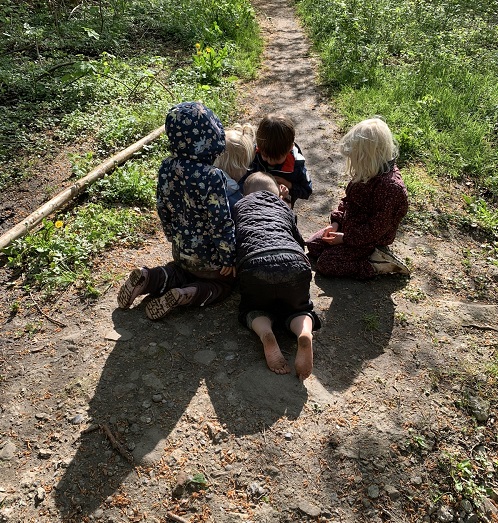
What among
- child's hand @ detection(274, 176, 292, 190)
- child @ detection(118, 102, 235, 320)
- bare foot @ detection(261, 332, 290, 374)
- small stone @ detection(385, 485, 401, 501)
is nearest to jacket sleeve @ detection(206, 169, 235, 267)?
child @ detection(118, 102, 235, 320)

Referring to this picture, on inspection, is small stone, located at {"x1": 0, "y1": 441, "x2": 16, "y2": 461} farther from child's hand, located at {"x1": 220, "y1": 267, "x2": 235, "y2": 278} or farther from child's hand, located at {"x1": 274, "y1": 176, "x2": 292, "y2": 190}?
child's hand, located at {"x1": 274, "y1": 176, "x2": 292, "y2": 190}

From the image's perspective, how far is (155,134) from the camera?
20.5 ft

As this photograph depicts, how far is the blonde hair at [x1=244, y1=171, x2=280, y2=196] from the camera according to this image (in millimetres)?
3850

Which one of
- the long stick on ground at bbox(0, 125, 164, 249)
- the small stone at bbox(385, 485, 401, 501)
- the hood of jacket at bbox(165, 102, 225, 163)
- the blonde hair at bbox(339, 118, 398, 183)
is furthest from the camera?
the long stick on ground at bbox(0, 125, 164, 249)

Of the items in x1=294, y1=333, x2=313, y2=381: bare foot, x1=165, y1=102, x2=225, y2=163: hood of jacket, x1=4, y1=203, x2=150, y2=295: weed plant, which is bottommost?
x1=4, y1=203, x2=150, y2=295: weed plant

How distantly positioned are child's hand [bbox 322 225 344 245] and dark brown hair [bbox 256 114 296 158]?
0.81m

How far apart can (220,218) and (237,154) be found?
86 centimetres

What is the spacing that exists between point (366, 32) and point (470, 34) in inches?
84.5

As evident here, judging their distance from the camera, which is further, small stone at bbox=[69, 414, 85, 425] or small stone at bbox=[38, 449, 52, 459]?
small stone at bbox=[69, 414, 85, 425]

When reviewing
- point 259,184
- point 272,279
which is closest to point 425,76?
point 259,184

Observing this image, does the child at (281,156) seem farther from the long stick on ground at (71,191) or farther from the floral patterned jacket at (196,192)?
the long stick on ground at (71,191)

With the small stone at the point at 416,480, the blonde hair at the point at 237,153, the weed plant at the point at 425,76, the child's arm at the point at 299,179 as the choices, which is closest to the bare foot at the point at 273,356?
the small stone at the point at 416,480

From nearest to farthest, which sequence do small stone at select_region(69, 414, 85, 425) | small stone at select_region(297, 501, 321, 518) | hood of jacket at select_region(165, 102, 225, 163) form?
small stone at select_region(297, 501, 321, 518), small stone at select_region(69, 414, 85, 425), hood of jacket at select_region(165, 102, 225, 163)

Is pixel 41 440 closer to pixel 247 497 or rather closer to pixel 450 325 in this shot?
pixel 247 497
